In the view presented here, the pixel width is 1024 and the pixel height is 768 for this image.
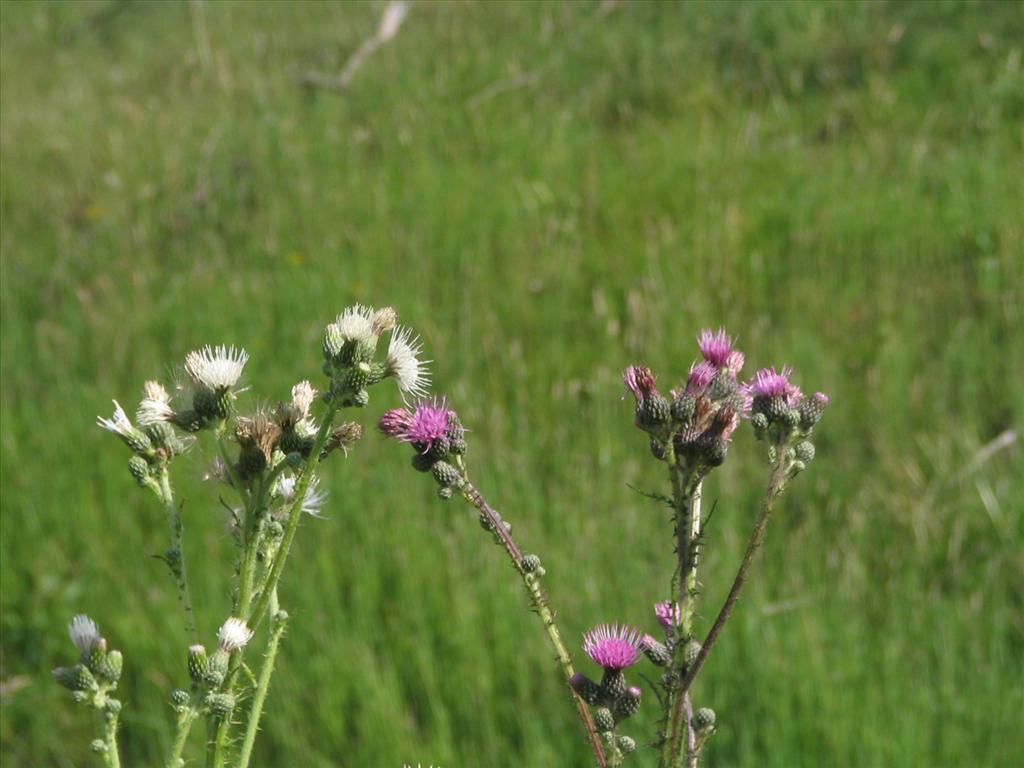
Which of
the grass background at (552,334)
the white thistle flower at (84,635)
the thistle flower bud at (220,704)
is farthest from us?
the grass background at (552,334)

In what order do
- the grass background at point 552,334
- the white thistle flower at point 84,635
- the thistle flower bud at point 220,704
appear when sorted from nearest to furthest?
the thistle flower bud at point 220,704 < the white thistle flower at point 84,635 < the grass background at point 552,334

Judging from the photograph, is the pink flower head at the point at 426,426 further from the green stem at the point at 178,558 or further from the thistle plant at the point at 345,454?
the green stem at the point at 178,558

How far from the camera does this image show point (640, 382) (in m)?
0.88

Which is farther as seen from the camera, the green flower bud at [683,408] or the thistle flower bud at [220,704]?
the green flower bud at [683,408]

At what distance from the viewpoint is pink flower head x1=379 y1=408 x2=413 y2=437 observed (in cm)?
91

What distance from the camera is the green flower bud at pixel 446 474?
890mm

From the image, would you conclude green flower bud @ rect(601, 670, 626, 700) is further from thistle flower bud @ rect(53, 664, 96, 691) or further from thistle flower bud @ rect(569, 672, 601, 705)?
thistle flower bud @ rect(53, 664, 96, 691)

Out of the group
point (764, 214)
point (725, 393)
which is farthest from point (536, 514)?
point (725, 393)

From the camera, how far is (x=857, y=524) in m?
2.75

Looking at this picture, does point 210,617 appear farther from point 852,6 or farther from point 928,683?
point 852,6

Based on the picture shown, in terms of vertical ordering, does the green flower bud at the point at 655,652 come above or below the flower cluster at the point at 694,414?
below

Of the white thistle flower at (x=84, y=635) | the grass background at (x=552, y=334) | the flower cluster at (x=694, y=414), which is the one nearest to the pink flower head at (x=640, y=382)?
the flower cluster at (x=694, y=414)

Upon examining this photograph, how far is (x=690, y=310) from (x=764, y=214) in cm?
67

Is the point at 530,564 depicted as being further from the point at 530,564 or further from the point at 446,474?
the point at 446,474
